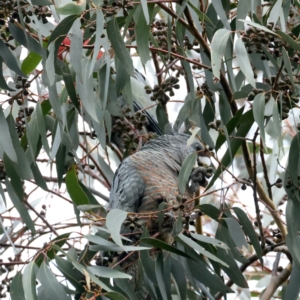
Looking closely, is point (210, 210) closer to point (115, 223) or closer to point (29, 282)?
point (115, 223)

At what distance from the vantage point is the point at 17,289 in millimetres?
1736

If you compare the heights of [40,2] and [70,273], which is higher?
[40,2]

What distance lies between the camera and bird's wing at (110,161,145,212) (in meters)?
2.26

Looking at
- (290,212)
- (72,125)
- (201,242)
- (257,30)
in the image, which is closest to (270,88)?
(257,30)

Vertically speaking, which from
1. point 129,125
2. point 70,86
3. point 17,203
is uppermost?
point 70,86

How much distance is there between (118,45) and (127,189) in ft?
2.10

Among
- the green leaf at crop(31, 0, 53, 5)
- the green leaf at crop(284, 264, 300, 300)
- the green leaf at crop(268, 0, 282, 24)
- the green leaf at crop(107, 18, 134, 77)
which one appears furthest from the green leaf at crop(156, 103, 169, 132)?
the green leaf at crop(284, 264, 300, 300)

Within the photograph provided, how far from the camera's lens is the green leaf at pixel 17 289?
1.72m

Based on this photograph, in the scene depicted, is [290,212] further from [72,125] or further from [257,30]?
[72,125]

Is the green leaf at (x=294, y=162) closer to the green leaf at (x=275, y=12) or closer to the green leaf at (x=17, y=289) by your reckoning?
the green leaf at (x=275, y=12)

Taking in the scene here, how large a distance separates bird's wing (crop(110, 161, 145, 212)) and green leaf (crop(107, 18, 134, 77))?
1.81ft

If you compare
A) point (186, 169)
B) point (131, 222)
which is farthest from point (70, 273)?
point (186, 169)

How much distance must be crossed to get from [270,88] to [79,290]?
80 centimetres

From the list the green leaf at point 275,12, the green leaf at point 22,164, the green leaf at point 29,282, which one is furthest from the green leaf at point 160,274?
the green leaf at point 275,12
